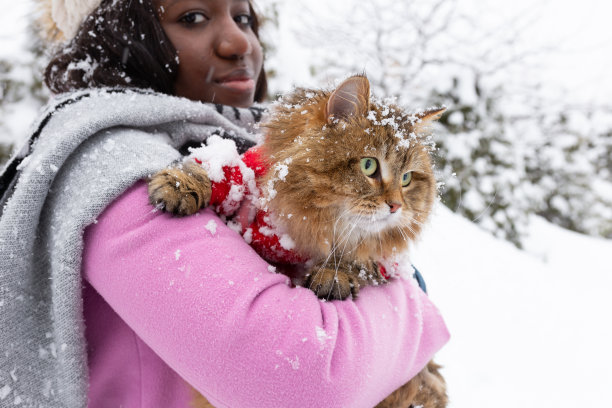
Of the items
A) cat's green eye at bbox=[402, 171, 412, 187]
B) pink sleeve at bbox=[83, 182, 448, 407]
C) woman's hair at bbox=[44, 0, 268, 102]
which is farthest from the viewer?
woman's hair at bbox=[44, 0, 268, 102]

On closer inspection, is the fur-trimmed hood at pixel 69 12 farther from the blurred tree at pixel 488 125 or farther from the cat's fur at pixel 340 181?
the blurred tree at pixel 488 125

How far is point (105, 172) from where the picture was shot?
1054mm

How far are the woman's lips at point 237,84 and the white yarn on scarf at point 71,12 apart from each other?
581 mm

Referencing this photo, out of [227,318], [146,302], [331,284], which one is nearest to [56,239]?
[146,302]

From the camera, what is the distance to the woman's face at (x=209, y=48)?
1.65 meters

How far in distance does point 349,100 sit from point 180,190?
1.77 feet

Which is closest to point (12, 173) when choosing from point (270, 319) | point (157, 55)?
point (157, 55)

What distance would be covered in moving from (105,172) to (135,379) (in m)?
0.62

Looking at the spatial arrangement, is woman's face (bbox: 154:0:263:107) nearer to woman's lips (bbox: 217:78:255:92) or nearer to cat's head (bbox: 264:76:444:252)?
woman's lips (bbox: 217:78:255:92)

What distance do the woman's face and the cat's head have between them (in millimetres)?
596

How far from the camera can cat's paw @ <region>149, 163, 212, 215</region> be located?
1.04 m

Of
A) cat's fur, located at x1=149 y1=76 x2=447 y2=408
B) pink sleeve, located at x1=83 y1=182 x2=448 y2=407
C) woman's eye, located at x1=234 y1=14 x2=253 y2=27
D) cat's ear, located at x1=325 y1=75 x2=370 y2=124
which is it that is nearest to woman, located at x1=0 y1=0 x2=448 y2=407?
pink sleeve, located at x1=83 y1=182 x2=448 y2=407

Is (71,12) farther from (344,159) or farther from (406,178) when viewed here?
(406,178)

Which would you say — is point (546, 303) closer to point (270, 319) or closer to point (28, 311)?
point (270, 319)
